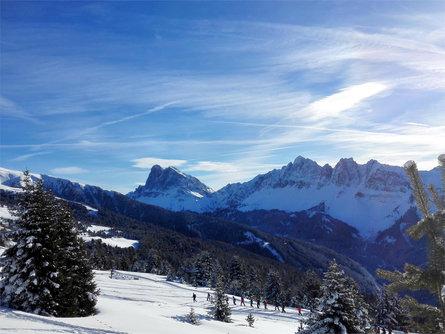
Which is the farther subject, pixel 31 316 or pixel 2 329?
pixel 31 316

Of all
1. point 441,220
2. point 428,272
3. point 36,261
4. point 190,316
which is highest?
point 441,220

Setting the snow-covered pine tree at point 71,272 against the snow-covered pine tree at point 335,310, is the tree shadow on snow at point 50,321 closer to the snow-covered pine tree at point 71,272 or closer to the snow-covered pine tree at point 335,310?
the snow-covered pine tree at point 71,272

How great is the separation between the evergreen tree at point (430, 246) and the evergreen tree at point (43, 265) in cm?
1797

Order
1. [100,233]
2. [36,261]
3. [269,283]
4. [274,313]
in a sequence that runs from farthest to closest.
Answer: [100,233]
[269,283]
[274,313]
[36,261]

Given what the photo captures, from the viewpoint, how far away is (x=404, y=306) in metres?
6.79

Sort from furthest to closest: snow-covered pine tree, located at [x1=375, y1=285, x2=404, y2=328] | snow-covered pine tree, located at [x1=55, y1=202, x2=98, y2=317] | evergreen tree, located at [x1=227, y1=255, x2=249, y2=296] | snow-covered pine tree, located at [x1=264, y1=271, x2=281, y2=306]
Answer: snow-covered pine tree, located at [x1=264, y1=271, x2=281, y2=306] → evergreen tree, located at [x1=227, y1=255, x2=249, y2=296] → snow-covered pine tree, located at [x1=375, y1=285, x2=404, y2=328] → snow-covered pine tree, located at [x1=55, y1=202, x2=98, y2=317]

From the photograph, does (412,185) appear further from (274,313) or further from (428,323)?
(274,313)

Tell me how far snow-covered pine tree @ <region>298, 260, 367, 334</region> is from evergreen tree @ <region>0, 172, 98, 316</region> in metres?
14.0

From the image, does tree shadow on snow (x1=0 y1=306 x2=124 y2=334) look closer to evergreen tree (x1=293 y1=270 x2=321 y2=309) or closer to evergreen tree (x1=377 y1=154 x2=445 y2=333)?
evergreen tree (x1=377 y1=154 x2=445 y2=333)

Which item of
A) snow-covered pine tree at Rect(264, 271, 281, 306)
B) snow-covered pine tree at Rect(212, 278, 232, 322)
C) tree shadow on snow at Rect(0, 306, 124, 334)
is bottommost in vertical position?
snow-covered pine tree at Rect(264, 271, 281, 306)

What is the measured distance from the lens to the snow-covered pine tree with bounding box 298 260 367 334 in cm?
1558

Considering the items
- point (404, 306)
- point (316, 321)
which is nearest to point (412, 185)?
point (404, 306)

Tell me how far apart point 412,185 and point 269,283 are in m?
63.9

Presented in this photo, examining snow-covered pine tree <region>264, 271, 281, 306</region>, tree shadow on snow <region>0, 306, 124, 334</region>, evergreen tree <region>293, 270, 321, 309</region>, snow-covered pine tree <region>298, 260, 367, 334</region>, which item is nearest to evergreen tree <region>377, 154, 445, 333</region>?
snow-covered pine tree <region>298, 260, 367, 334</region>
